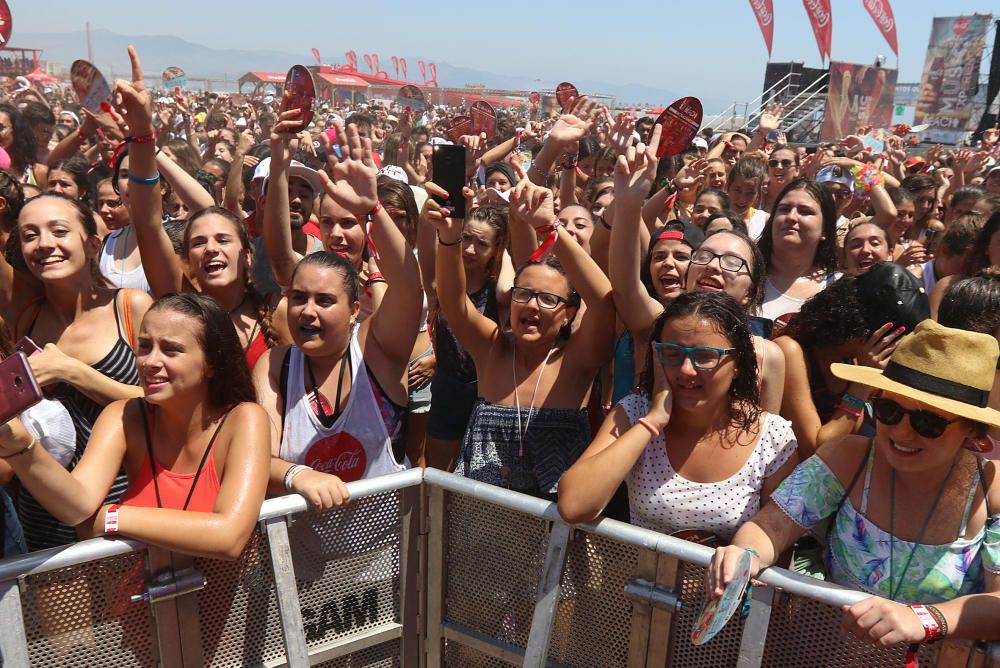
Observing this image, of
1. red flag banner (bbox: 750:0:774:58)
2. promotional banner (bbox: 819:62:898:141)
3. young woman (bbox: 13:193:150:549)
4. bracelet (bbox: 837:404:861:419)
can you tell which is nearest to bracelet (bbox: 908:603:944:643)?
bracelet (bbox: 837:404:861:419)

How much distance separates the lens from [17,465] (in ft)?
6.15

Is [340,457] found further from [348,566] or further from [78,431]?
[78,431]

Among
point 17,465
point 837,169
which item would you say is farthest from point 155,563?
point 837,169

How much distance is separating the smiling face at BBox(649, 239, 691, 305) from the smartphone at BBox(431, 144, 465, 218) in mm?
998

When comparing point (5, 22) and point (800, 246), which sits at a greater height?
point (5, 22)

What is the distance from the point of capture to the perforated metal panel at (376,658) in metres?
2.43

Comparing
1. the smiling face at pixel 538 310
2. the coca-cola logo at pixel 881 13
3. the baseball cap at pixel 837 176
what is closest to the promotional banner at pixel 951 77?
the coca-cola logo at pixel 881 13

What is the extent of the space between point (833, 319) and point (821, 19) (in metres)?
26.9

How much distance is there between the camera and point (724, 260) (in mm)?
3035

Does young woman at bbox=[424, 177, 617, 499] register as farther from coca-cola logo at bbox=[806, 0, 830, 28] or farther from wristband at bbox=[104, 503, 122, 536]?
coca-cola logo at bbox=[806, 0, 830, 28]

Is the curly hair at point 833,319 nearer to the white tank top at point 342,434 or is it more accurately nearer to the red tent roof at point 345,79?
the white tank top at point 342,434

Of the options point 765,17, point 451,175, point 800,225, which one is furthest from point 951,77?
point 451,175

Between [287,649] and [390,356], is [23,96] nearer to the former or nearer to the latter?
[390,356]

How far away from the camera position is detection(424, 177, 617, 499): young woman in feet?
9.37
